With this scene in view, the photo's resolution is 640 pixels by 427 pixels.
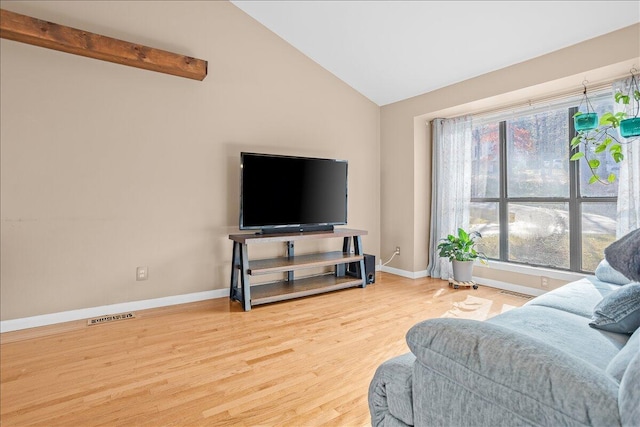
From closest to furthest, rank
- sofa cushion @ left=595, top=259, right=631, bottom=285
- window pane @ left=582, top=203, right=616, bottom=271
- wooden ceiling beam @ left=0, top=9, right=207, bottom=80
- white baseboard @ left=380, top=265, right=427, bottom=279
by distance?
sofa cushion @ left=595, top=259, right=631, bottom=285, wooden ceiling beam @ left=0, top=9, right=207, bottom=80, window pane @ left=582, top=203, right=616, bottom=271, white baseboard @ left=380, top=265, right=427, bottom=279

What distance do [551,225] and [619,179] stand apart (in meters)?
0.79

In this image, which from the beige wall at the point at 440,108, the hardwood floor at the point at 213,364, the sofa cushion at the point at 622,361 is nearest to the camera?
the sofa cushion at the point at 622,361

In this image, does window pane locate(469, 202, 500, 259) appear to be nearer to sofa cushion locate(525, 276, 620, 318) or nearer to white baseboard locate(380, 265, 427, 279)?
white baseboard locate(380, 265, 427, 279)

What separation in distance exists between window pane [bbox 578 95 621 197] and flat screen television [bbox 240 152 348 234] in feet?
7.99

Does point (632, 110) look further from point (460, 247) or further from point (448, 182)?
point (460, 247)

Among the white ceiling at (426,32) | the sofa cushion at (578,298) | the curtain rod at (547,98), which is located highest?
the white ceiling at (426,32)

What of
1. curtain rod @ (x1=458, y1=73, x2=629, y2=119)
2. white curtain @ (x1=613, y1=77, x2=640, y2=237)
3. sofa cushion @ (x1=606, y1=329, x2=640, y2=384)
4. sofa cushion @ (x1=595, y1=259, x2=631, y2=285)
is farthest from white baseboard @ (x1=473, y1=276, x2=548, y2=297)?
sofa cushion @ (x1=606, y1=329, x2=640, y2=384)

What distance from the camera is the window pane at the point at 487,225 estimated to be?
403 centimetres

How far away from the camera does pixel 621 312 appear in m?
1.43

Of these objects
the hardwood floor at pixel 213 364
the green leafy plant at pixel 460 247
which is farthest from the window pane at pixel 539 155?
the hardwood floor at pixel 213 364

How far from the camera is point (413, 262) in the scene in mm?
4375

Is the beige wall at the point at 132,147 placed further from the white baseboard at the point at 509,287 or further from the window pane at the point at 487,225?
the white baseboard at the point at 509,287

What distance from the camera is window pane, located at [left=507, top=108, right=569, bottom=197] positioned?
3.48m

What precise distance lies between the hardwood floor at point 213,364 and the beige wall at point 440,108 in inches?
53.9
